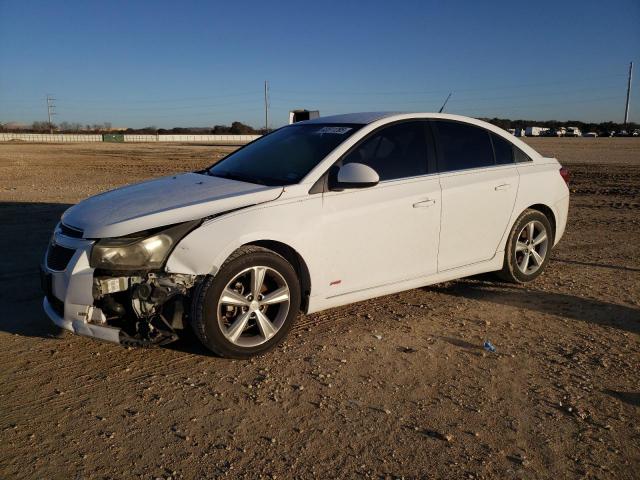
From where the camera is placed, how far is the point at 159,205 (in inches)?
146

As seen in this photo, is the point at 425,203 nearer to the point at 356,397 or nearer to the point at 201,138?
the point at 356,397

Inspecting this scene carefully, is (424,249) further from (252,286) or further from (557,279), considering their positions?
(557,279)

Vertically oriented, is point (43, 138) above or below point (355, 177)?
above

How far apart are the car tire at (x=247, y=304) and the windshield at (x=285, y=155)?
728mm

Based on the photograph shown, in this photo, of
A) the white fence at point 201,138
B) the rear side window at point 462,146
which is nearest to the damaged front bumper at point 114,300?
the rear side window at point 462,146

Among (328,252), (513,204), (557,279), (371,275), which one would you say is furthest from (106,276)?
(557,279)

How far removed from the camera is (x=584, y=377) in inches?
139

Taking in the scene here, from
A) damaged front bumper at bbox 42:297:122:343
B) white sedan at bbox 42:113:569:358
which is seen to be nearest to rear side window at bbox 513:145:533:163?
white sedan at bbox 42:113:569:358

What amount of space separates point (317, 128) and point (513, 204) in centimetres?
206

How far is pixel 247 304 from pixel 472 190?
7.79 ft

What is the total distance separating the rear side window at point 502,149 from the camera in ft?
17.3

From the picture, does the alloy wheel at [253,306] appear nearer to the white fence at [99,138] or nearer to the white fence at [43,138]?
the white fence at [99,138]

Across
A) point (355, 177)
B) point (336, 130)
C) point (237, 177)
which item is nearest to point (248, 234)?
point (355, 177)

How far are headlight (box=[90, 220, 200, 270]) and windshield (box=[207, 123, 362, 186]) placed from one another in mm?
1034
